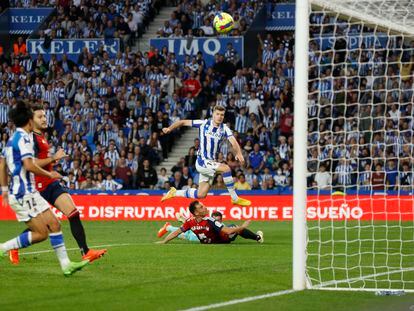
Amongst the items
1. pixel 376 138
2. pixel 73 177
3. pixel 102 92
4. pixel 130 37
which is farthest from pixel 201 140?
pixel 130 37

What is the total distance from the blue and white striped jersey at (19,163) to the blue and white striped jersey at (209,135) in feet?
23.0

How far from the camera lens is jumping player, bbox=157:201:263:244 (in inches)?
652

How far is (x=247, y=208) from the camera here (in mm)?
25750

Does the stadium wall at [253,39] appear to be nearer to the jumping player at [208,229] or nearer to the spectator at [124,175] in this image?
the spectator at [124,175]

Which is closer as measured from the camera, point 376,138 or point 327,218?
point 376,138

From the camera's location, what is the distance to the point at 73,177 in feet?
94.7

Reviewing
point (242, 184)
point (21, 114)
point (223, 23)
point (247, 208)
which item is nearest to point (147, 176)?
point (242, 184)

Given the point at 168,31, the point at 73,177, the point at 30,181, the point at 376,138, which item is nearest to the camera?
the point at 30,181

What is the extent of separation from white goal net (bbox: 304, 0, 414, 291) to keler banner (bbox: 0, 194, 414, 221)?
5 centimetres

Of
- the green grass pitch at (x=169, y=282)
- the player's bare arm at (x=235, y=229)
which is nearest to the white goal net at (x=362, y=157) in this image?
the green grass pitch at (x=169, y=282)

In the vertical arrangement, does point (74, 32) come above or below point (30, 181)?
above

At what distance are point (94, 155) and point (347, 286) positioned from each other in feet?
62.2

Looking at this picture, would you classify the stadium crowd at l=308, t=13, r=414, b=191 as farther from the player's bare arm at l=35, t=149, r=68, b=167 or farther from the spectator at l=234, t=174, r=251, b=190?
the player's bare arm at l=35, t=149, r=68, b=167

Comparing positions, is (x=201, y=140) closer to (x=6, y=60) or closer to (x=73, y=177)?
(x=73, y=177)
